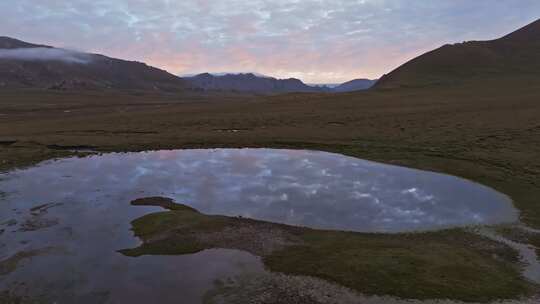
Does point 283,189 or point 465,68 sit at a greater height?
point 465,68

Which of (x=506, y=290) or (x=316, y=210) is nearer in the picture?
(x=506, y=290)

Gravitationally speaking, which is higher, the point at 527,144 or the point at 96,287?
the point at 527,144

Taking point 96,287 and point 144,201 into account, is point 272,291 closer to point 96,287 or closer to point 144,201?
point 96,287

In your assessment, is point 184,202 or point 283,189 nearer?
point 184,202

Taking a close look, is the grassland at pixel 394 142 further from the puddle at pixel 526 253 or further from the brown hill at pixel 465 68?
the brown hill at pixel 465 68

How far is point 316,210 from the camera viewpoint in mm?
28797

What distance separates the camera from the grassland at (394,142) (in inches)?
795

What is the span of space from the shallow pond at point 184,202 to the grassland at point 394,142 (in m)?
2.55

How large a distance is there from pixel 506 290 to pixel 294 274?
837 centimetres

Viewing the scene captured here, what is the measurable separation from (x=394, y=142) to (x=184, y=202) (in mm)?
28506

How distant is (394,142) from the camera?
168 ft

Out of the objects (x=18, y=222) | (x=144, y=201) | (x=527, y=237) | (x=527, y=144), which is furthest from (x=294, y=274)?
(x=527, y=144)

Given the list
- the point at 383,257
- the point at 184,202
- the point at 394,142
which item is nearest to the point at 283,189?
the point at 184,202

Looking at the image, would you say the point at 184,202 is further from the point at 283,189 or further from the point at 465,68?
the point at 465,68
